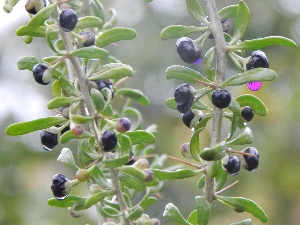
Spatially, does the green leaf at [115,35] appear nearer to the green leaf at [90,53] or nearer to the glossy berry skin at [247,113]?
the green leaf at [90,53]

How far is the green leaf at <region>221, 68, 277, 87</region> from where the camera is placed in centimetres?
85

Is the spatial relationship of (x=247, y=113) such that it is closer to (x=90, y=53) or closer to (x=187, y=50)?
(x=187, y=50)

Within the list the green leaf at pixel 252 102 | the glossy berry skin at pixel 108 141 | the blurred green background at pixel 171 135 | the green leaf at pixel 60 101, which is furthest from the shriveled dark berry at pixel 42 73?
the blurred green background at pixel 171 135

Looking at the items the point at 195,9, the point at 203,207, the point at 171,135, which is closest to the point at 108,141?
the point at 203,207

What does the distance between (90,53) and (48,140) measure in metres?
0.19

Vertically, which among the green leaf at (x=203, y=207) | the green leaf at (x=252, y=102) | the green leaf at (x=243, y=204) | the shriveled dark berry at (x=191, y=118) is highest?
the green leaf at (x=252, y=102)

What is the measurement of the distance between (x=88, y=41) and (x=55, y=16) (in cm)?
8

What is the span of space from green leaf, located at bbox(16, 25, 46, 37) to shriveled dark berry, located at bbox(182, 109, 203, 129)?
0.31 m

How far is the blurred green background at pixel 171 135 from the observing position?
14.0 feet

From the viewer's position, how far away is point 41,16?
2.75ft

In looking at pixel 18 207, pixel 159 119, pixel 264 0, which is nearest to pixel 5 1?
pixel 18 207

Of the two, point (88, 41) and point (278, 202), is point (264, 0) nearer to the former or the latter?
point (278, 202)

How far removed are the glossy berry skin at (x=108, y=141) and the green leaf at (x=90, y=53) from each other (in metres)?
0.14

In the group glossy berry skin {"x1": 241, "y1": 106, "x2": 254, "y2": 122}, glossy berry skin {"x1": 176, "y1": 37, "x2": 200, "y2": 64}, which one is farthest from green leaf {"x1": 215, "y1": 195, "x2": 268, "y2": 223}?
glossy berry skin {"x1": 176, "y1": 37, "x2": 200, "y2": 64}
